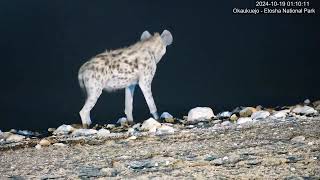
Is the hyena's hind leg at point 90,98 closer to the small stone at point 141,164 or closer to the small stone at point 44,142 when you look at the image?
the small stone at point 44,142

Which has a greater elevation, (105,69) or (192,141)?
(105,69)

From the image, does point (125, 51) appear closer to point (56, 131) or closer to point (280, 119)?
point (56, 131)

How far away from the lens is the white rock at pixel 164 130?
3667 mm

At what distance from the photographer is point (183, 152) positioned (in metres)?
2.85

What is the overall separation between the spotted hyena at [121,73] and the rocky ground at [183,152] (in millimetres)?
556

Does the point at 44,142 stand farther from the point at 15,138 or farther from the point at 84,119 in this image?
the point at 84,119

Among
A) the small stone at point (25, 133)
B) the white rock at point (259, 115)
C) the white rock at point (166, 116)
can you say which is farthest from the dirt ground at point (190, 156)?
the white rock at point (166, 116)

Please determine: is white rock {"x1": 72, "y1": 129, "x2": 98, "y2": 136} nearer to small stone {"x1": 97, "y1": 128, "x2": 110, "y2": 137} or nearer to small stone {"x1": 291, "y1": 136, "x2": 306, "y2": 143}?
small stone {"x1": 97, "y1": 128, "x2": 110, "y2": 137}

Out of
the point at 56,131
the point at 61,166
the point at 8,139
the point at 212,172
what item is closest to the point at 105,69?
the point at 56,131

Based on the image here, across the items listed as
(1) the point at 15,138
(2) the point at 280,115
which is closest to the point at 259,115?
(2) the point at 280,115

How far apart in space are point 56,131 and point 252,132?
182 cm

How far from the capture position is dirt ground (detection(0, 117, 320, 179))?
2.34m

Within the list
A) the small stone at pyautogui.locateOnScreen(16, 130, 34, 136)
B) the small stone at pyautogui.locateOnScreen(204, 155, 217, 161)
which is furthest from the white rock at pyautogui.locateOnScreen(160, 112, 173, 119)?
the small stone at pyautogui.locateOnScreen(204, 155, 217, 161)

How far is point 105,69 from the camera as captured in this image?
461 cm
